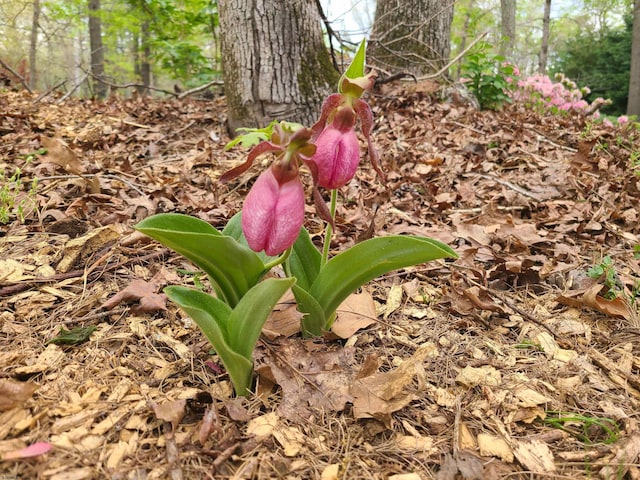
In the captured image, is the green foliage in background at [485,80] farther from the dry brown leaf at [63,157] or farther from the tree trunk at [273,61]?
the dry brown leaf at [63,157]

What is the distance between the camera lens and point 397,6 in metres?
4.41

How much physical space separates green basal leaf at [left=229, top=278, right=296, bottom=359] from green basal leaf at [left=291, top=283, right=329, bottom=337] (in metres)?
0.15

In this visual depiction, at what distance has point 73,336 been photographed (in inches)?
51.5

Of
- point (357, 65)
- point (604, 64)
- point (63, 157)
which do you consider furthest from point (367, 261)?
point (604, 64)

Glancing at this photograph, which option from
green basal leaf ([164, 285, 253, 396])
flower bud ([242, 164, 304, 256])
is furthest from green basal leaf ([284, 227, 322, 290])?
flower bud ([242, 164, 304, 256])

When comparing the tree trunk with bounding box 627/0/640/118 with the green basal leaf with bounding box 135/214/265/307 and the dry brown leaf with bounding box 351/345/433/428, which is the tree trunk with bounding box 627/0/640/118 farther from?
the green basal leaf with bounding box 135/214/265/307

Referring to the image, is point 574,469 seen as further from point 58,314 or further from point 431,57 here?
point 431,57

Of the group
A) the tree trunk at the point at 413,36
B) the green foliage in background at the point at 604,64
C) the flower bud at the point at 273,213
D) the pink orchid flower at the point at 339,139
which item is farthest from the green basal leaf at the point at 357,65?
the green foliage in background at the point at 604,64

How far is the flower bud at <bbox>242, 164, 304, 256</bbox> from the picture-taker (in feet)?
3.17

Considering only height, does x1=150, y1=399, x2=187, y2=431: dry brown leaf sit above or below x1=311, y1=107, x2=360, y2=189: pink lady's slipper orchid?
below

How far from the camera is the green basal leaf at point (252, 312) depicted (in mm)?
1024

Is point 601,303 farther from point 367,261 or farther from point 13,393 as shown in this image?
point 13,393

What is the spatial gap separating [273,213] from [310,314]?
0.47m

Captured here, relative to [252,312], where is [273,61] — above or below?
above
